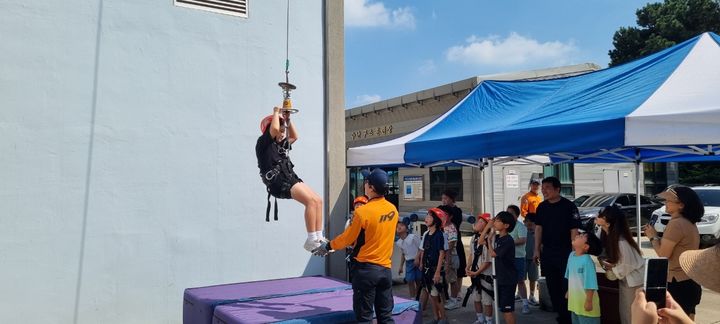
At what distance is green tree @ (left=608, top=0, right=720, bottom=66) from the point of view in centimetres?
2894

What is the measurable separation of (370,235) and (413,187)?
634 inches

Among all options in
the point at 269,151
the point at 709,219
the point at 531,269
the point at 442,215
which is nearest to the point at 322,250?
the point at 269,151

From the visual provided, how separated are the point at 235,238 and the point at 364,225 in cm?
339

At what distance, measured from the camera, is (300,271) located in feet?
24.1

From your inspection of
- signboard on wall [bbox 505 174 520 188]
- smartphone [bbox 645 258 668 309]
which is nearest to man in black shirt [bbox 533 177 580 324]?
smartphone [bbox 645 258 668 309]

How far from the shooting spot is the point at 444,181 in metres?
18.7

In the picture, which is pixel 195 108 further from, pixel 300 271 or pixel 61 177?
pixel 300 271

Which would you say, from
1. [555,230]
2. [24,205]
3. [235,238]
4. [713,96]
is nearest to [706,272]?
[713,96]

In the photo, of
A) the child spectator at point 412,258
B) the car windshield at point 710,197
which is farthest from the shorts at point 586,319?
the car windshield at point 710,197

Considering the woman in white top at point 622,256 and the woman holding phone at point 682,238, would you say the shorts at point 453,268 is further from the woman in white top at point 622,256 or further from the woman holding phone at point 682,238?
the woman holding phone at point 682,238

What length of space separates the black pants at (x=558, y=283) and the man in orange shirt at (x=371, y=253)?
2.58 m

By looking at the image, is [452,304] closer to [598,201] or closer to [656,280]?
[656,280]

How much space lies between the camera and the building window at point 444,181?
17922 mm

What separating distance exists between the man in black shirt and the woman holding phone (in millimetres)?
1437
